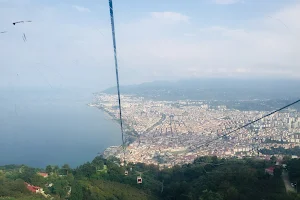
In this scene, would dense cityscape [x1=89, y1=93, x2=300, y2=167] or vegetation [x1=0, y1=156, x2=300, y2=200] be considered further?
dense cityscape [x1=89, y1=93, x2=300, y2=167]

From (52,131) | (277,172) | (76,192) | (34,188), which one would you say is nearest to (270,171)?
(277,172)

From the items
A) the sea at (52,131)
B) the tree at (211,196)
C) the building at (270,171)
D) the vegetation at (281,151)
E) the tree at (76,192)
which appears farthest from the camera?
the sea at (52,131)

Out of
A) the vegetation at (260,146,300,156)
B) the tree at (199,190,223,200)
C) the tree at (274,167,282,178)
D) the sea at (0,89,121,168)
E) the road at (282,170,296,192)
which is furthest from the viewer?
the sea at (0,89,121,168)

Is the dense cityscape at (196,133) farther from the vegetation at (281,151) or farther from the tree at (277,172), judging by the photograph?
the tree at (277,172)

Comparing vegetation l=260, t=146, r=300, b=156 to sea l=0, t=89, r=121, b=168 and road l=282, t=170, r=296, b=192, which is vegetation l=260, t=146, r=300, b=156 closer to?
road l=282, t=170, r=296, b=192

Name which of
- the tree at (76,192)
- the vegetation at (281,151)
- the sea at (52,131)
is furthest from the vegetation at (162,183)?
the sea at (52,131)

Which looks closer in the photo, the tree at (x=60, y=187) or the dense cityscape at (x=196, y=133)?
the tree at (x=60, y=187)

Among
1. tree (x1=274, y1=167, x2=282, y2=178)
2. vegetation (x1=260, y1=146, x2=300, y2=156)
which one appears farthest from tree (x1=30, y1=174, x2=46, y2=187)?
vegetation (x1=260, y1=146, x2=300, y2=156)

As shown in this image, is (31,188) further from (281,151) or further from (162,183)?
(281,151)
